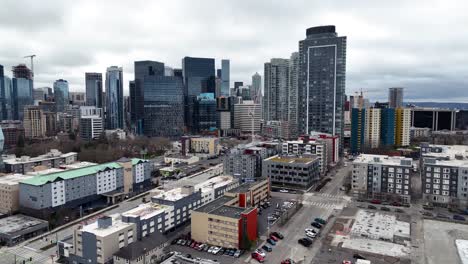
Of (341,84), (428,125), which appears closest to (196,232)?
(341,84)

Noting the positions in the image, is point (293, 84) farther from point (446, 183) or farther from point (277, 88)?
point (446, 183)

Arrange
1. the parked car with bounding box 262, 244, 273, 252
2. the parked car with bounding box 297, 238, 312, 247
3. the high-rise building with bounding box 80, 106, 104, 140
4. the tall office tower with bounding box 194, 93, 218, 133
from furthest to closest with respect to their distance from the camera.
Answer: the tall office tower with bounding box 194, 93, 218, 133 → the high-rise building with bounding box 80, 106, 104, 140 → the parked car with bounding box 297, 238, 312, 247 → the parked car with bounding box 262, 244, 273, 252

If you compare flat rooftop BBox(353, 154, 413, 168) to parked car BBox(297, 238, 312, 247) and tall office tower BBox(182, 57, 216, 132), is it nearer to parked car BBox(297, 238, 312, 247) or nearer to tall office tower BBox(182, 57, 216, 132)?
parked car BBox(297, 238, 312, 247)

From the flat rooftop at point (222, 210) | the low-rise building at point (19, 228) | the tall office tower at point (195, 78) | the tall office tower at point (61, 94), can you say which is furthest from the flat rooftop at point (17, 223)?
the tall office tower at point (61, 94)

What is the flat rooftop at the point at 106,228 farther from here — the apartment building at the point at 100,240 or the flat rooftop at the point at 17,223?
the flat rooftop at the point at 17,223

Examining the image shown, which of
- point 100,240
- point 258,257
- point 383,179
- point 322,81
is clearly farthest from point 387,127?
point 100,240

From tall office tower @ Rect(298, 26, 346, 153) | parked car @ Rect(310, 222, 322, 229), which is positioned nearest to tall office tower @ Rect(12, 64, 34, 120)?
tall office tower @ Rect(298, 26, 346, 153)
